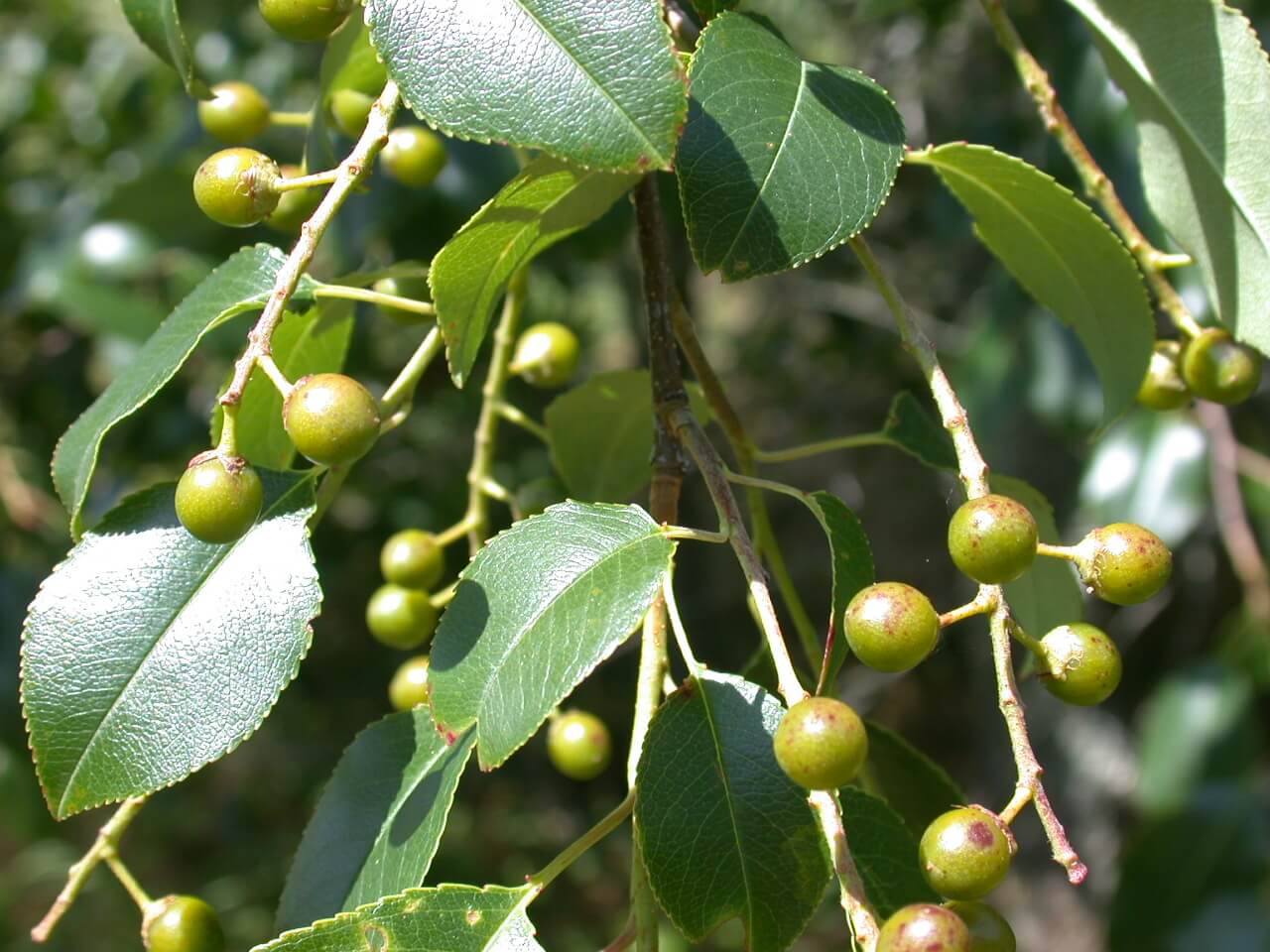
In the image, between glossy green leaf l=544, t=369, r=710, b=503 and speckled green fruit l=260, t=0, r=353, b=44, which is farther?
glossy green leaf l=544, t=369, r=710, b=503

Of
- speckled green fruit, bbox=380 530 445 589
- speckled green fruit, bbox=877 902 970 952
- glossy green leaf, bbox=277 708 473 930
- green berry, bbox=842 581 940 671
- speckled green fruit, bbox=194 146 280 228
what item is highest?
speckled green fruit, bbox=194 146 280 228

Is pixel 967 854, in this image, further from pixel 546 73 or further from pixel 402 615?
pixel 402 615

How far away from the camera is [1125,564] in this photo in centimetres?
69

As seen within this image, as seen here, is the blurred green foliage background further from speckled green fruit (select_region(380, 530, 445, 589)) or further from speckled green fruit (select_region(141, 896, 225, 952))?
speckled green fruit (select_region(141, 896, 225, 952))

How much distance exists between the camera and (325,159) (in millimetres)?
961

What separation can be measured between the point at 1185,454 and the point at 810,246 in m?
1.34

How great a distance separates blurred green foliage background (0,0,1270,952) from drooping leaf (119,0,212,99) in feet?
0.62

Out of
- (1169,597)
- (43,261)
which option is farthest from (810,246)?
(1169,597)

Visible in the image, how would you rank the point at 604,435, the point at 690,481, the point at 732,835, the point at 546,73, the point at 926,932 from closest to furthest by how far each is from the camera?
the point at 926,932
the point at 546,73
the point at 732,835
the point at 604,435
the point at 690,481

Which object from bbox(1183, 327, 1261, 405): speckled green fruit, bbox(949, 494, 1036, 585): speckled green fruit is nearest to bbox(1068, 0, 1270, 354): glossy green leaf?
bbox(1183, 327, 1261, 405): speckled green fruit

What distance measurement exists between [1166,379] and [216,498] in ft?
2.33

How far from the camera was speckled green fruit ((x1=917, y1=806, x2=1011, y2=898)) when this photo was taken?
604 millimetres

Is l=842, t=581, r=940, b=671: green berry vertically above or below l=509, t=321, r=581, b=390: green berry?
above

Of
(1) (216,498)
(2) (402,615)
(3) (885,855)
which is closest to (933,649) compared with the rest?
(3) (885,855)
